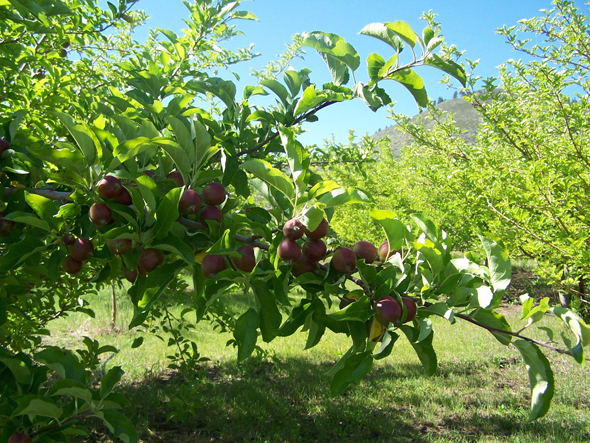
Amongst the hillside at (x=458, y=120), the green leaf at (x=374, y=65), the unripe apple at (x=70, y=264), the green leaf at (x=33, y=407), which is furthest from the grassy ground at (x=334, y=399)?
the hillside at (x=458, y=120)

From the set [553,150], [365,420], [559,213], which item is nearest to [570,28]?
[553,150]

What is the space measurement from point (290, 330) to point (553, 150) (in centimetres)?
385

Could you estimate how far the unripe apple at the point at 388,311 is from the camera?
3.20ft

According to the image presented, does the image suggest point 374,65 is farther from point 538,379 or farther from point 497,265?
point 538,379

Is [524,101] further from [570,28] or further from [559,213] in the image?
[559,213]

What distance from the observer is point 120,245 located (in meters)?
1.03

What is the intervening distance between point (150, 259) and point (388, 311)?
0.63m

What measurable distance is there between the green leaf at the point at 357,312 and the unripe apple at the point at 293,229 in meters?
0.21

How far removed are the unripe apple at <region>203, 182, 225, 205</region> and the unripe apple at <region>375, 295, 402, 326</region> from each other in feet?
1.70

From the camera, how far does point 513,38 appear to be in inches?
173

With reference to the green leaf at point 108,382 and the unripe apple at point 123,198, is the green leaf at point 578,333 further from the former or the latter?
the green leaf at point 108,382

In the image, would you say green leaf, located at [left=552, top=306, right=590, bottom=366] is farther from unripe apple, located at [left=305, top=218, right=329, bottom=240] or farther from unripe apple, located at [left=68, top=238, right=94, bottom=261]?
unripe apple, located at [left=68, top=238, right=94, bottom=261]

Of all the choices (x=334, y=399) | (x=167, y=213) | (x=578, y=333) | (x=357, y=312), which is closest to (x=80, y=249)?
(x=167, y=213)

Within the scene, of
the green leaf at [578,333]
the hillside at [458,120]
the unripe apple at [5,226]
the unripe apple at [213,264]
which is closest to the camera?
the green leaf at [578,333]
